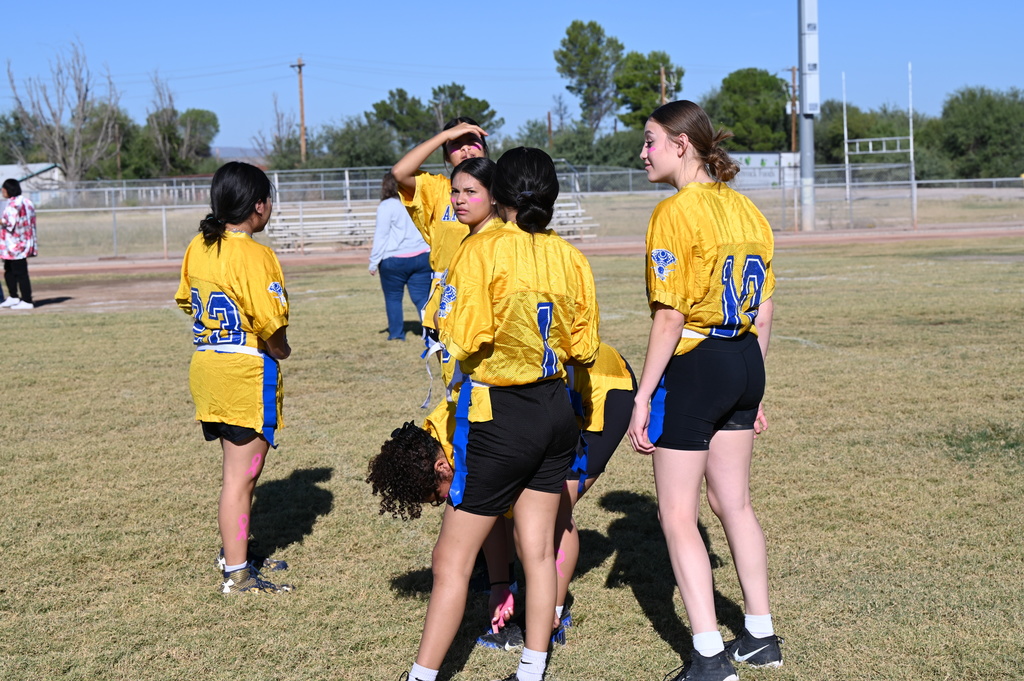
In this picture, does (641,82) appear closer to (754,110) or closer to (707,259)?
(754,110)

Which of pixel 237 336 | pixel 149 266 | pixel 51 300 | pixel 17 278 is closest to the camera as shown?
pixel 237 336

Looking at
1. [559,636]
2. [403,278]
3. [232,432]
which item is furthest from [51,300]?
[559,636]

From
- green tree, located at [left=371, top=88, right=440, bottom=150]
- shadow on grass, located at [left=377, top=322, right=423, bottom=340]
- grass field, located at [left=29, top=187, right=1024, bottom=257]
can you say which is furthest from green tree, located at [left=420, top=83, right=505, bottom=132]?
shadow on grass, located at [left=377, top=322, right=423, bottom=340]

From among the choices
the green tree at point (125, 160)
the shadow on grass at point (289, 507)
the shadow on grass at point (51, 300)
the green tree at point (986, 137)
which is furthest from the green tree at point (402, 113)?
the shadow on grass at point (289, 507)

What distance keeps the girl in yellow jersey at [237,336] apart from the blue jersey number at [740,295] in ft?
6.32

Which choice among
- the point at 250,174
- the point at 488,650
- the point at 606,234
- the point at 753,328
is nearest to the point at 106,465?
the point at 250,174

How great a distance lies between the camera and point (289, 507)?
5.86m

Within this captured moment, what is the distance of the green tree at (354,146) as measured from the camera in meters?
56.3

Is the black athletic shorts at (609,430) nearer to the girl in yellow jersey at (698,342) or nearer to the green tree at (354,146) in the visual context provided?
the girl in yellow jersey at (698,342)

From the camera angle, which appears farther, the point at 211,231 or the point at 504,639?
the point at 211,231

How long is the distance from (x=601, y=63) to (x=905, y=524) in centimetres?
10059

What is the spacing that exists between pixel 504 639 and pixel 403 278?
7409 mm

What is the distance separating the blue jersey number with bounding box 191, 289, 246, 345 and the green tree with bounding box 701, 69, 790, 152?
78.7 metres

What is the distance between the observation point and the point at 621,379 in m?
4.04
